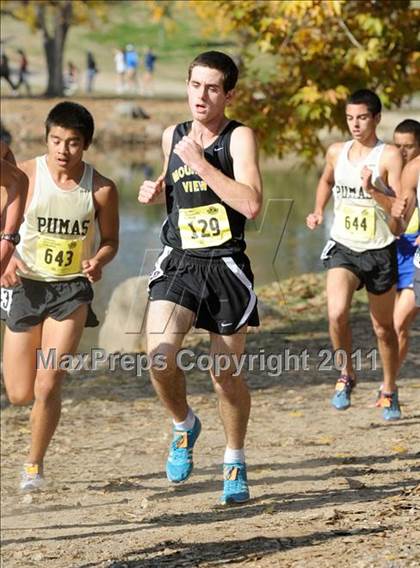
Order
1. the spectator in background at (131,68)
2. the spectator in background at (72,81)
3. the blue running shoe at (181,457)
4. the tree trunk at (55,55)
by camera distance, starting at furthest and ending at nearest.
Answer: the spectator in background at (131,68)
the spectator in background at (72,81)
the tree trunk at (55,55)
the blue running shoe at (181,457)

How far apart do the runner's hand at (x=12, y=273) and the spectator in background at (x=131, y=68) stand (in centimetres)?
4286

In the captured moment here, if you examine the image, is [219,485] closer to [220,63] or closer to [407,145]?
[220,63]

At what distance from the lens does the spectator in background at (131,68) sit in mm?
50000

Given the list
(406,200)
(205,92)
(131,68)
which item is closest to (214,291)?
(205,92)

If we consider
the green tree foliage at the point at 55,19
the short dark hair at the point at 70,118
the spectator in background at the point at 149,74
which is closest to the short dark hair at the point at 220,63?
the short dark hair at the point at 70,118

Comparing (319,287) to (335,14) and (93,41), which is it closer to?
(335,14)

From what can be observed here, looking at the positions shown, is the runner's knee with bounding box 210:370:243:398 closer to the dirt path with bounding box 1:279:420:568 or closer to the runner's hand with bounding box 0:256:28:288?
the dirt path with bounding box 1:279:420:568

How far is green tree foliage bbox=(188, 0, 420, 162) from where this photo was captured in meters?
13.9

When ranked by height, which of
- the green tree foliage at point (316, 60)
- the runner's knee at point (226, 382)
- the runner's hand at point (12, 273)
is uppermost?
the green tree foliage at point (316, 60)

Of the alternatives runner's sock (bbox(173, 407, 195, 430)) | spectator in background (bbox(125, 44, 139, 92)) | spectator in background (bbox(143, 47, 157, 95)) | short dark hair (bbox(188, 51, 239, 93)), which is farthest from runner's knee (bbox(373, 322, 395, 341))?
spectator in background (bbox(143, 47, 157, 95))

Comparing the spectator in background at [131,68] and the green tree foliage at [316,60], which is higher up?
the spectator in background at [131,68]

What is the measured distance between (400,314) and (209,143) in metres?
3.53

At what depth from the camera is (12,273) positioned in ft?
24.7

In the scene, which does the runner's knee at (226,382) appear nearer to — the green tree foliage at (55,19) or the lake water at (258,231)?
the lake water at (258,231)
